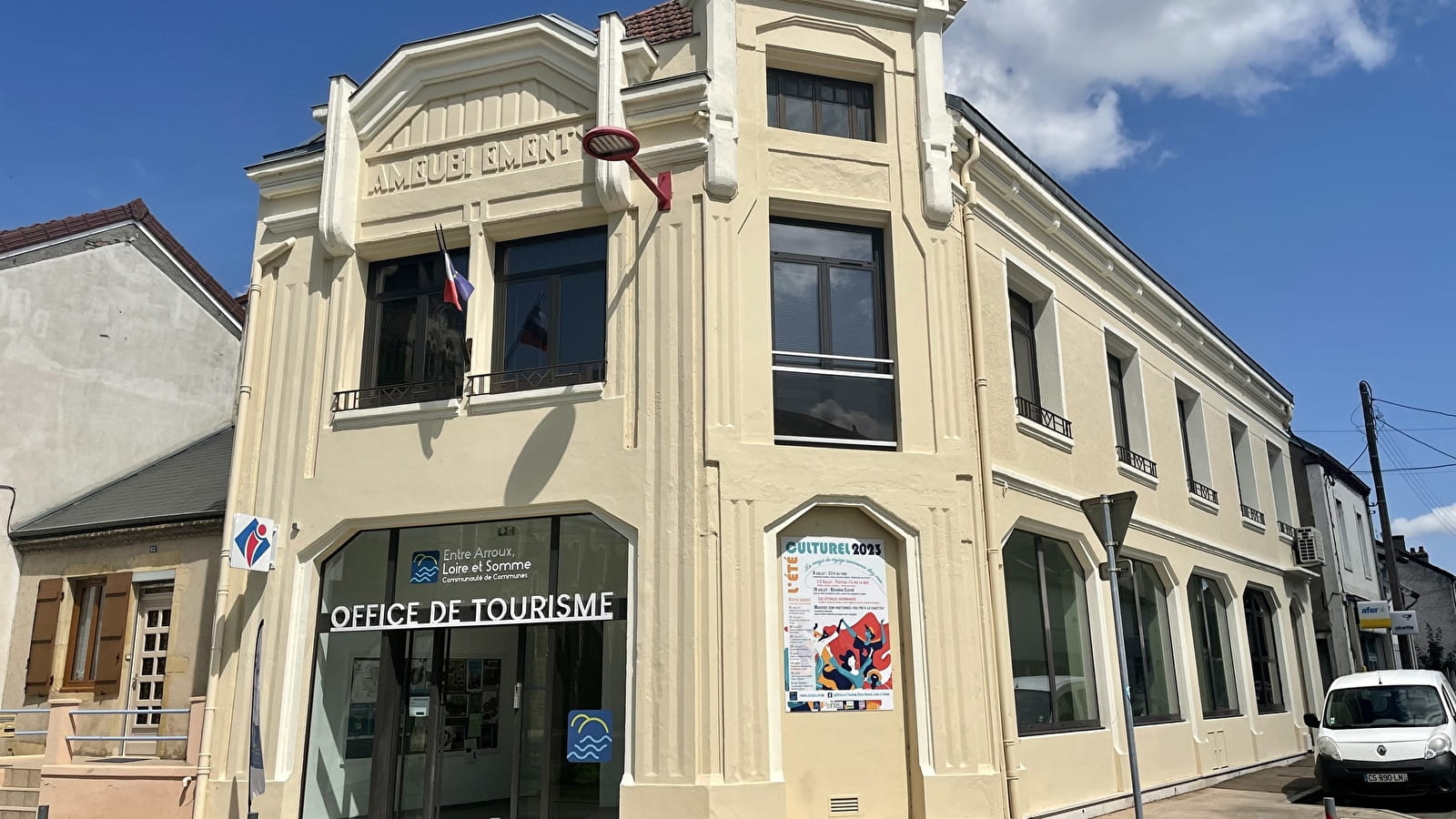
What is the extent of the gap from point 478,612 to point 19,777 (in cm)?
676

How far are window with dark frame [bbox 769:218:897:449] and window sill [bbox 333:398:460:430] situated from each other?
151 inches

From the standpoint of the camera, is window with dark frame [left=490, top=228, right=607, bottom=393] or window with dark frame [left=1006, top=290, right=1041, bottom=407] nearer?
window with dark frame [left=490, top=228, right=607, bottom=393]

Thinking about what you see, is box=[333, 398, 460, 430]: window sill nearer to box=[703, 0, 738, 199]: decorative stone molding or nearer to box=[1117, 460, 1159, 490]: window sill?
box=[703, 0, 738, 199]: decorative stone molding

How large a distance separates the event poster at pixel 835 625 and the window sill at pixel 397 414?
4.21 m

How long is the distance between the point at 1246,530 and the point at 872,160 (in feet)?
46.0

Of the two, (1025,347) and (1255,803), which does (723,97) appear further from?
(1255,803)

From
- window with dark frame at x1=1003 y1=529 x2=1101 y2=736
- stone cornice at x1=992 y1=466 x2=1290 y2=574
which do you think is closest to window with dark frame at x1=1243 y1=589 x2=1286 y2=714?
stone cornice at x1=992 y1=466 x2=1290 y2=574

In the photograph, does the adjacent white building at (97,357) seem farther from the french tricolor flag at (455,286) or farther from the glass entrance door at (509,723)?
the french tricolor flag at (455,286)

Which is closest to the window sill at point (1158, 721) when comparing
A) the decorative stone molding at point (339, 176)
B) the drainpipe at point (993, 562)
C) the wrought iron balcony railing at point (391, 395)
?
the drainpipe at point (993, 562)

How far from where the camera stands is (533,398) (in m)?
11.8

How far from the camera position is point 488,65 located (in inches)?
506

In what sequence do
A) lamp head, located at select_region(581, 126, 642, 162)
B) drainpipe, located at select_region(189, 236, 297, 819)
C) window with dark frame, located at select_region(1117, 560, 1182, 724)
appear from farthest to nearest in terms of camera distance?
window with dark frame, located at select_region(1117, 560, 1182, 724) → drainpipe, located at select_region(189, 236, 297, 819) → lamp head, located at select_region(581, 126, 642, 162)

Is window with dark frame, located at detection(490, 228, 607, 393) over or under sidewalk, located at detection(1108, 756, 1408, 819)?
over

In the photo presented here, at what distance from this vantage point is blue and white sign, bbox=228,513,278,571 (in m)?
11.8
